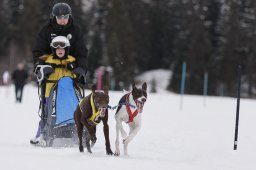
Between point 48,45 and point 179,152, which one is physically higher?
point 48,45

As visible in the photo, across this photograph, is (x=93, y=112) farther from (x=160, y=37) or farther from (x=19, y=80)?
(x=160, y=37)

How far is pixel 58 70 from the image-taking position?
918 centimetres

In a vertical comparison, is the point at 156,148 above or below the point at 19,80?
above

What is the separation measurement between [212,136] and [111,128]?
2.44 metres

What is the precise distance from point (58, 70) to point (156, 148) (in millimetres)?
2123

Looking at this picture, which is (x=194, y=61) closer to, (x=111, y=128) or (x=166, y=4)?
(x=166, y=4)

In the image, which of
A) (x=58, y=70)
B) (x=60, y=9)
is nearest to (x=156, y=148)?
(x=58, y=70)

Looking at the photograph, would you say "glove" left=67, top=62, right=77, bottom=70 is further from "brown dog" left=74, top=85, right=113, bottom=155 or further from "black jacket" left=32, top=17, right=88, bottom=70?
"brown dog" left=74, top=85, right=113, bottom=155

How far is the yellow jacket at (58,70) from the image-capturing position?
912 cm

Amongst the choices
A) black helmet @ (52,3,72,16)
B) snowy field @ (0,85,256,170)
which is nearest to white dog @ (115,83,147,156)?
snowy field @ (0,85,256,170)

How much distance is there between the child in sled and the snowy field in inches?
38.8

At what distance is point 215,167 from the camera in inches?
278

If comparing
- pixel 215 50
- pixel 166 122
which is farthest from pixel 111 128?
pixel 215 50

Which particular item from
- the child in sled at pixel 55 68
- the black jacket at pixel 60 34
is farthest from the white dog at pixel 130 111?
the black jacket at pixel 60 34
